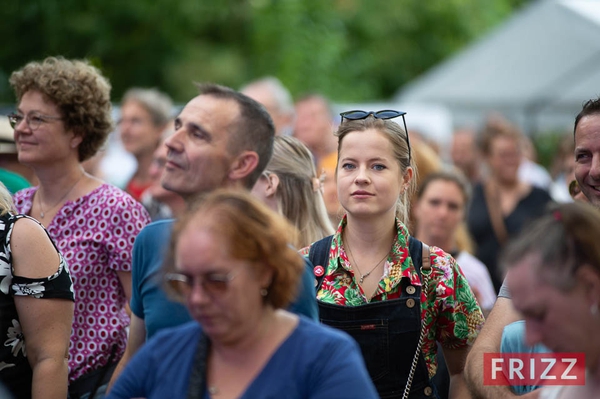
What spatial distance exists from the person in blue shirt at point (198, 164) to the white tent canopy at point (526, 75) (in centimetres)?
1323

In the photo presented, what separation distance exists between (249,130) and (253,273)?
1162 mm

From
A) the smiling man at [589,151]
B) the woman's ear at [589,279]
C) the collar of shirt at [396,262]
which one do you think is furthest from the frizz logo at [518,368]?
the smiling man at [589,151]

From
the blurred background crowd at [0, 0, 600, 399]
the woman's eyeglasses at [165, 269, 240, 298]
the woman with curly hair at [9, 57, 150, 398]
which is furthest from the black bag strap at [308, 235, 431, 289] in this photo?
the woman's eyeglasses at [165, 269, 240, 298]

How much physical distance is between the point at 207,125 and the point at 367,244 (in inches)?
35.5

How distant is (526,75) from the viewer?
1759 cm

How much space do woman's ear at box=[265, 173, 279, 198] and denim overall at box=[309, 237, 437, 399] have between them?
1056 millimetres

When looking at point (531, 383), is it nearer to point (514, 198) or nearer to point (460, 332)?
point (460, 332)

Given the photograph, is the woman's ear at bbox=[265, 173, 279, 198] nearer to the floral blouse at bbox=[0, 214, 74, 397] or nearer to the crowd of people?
the crowd of people

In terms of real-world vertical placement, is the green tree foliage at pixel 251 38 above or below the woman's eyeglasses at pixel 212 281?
above

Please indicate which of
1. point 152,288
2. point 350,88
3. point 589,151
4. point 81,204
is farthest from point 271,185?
point 350,88

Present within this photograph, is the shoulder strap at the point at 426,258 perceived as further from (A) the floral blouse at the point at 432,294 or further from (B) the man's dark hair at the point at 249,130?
(B) the man's dark hair at the point at 249,130

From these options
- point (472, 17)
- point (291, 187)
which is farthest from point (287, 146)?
point (472, 17)

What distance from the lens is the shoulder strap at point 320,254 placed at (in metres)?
3.87

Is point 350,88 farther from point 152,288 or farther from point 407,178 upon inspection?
point 152,288
